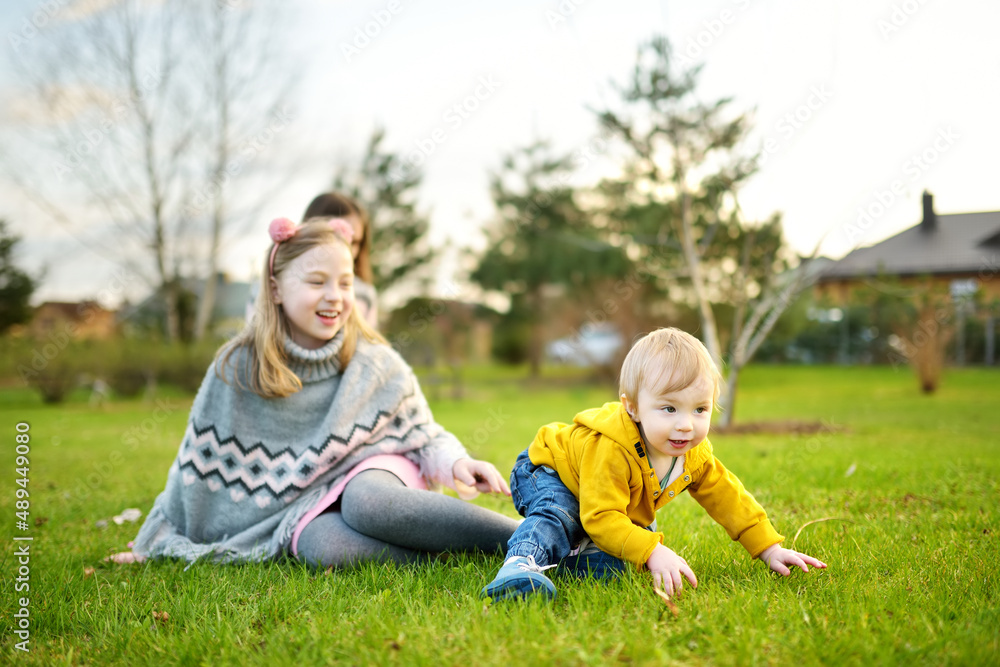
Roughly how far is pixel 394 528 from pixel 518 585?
639 mm

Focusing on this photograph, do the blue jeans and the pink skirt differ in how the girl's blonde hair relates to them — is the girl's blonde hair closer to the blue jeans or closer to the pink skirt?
the pink skirt

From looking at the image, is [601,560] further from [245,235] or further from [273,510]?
[245,235]

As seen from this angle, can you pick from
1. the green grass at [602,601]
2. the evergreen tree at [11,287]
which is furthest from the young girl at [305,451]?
the evergreen tree at [11,287]

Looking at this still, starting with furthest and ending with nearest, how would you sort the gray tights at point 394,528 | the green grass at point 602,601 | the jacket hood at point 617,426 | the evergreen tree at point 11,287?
the evergreen tree at point 11,287, the gray tights at point 394,528, the jacket hood at point 617,426, the green grass at point 602,601

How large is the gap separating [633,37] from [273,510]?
260 inches

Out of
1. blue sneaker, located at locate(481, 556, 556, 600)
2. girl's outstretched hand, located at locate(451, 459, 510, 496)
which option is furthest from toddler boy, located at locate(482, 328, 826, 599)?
girl's outstretched hand, located at locate(451, 459, 510, 496)

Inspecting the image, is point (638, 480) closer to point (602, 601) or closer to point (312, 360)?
point (602, 601)

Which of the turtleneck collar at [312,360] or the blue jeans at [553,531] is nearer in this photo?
the blue jeans at [553,531]

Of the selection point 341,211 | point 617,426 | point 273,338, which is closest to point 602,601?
point 617,426

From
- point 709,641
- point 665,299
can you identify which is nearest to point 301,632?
point 709,641

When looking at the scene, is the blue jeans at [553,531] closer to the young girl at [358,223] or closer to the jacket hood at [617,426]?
the jacket hood at [617,426]

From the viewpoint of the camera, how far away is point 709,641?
67.1 inches

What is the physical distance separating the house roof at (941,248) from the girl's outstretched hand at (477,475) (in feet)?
78.3

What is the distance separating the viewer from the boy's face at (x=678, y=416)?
6.57 feet
